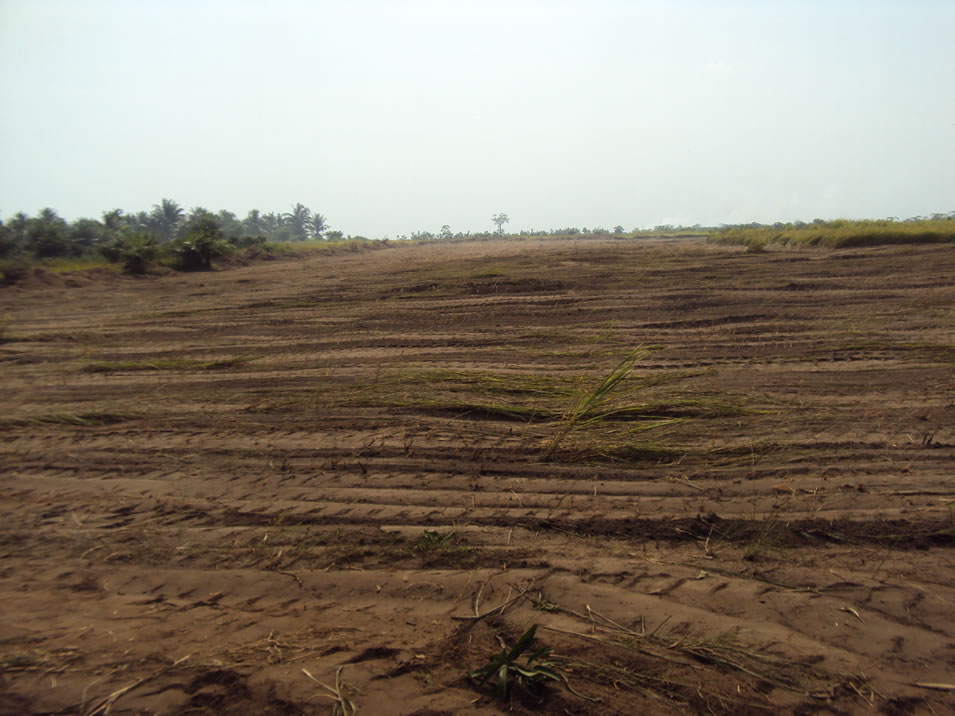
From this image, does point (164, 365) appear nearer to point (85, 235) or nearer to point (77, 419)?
point (77, 419)

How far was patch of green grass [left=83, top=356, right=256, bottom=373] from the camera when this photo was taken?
5.74 metres

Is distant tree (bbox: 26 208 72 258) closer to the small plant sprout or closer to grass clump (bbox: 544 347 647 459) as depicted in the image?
grass clump (bbox: 544 347 647 459)

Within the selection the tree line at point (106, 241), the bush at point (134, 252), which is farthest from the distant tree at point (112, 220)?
the bush at point (134, 252)

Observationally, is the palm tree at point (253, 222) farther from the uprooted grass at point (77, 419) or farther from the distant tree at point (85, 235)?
the uprooted grass at point (77, 419)

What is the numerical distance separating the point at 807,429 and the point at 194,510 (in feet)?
12.7

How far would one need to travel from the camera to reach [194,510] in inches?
117

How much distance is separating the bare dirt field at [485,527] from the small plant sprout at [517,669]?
2 centimetres

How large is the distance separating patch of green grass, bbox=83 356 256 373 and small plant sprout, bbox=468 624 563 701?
4827mm

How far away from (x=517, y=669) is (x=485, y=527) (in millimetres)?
904

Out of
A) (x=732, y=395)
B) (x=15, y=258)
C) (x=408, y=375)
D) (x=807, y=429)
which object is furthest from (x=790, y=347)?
(x=15, y=258)

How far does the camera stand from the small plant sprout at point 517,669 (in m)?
1.80

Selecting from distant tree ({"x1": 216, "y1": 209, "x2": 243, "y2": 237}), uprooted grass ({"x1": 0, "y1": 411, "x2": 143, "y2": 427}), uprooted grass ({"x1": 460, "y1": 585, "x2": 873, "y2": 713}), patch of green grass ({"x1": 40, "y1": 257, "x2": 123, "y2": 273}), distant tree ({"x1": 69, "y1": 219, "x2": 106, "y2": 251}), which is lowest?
uprooted grass ({"x1": 460, "y1": 585, "x2": 873, "y2": 713})

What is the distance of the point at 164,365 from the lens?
5.81 m

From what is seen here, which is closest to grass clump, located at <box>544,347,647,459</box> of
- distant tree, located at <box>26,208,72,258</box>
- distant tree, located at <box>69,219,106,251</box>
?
distant tree, located at <box>26,208,72,258</box>
